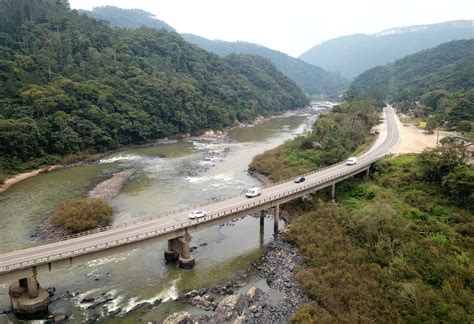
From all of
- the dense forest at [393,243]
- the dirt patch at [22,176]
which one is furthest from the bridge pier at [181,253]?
the dirt patch at [22,176]

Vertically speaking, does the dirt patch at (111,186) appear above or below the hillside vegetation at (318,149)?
below

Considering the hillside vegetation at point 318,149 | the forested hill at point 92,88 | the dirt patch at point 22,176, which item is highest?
the forested hill at point 92,88

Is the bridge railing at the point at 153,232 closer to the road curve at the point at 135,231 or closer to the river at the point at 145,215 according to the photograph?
the road curve at the point at 135,231

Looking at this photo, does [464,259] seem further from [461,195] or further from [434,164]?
[434,164]

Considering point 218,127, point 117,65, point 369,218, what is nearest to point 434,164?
point 369,218

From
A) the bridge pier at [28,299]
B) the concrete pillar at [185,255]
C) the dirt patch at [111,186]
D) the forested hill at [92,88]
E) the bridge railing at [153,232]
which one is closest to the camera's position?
the bridge railing at [153,232]

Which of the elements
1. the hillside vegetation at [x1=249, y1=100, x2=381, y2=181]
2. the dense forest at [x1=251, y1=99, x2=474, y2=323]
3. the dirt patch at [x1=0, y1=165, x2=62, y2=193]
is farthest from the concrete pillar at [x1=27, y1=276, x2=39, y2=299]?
the hillside vegetation at [x1=249, y1=100, x2=381, y2=181]
